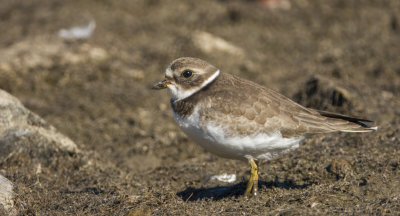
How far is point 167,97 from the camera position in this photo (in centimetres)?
1031

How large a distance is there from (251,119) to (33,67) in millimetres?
6524

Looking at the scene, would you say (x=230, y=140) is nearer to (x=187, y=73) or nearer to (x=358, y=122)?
(x=187, y=73)

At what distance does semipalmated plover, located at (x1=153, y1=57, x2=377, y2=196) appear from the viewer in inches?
207

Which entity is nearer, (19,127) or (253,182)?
(253,182)

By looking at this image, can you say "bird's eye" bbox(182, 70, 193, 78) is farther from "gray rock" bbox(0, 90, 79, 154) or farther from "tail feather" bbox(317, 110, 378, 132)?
"gray rock" bbox(0, 90, 79, 154)

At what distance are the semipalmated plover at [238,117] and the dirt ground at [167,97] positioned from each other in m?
0.61

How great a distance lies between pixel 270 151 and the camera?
5.46m

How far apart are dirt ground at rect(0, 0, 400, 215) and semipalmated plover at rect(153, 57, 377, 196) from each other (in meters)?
0.61

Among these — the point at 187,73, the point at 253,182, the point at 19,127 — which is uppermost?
the point at 187,73

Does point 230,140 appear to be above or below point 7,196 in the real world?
above

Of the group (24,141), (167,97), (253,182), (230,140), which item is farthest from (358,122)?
(167,97)

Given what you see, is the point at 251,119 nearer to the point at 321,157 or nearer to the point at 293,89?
the point at 321,157

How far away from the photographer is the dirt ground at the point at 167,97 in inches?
222

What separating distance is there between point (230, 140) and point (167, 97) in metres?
5.20
